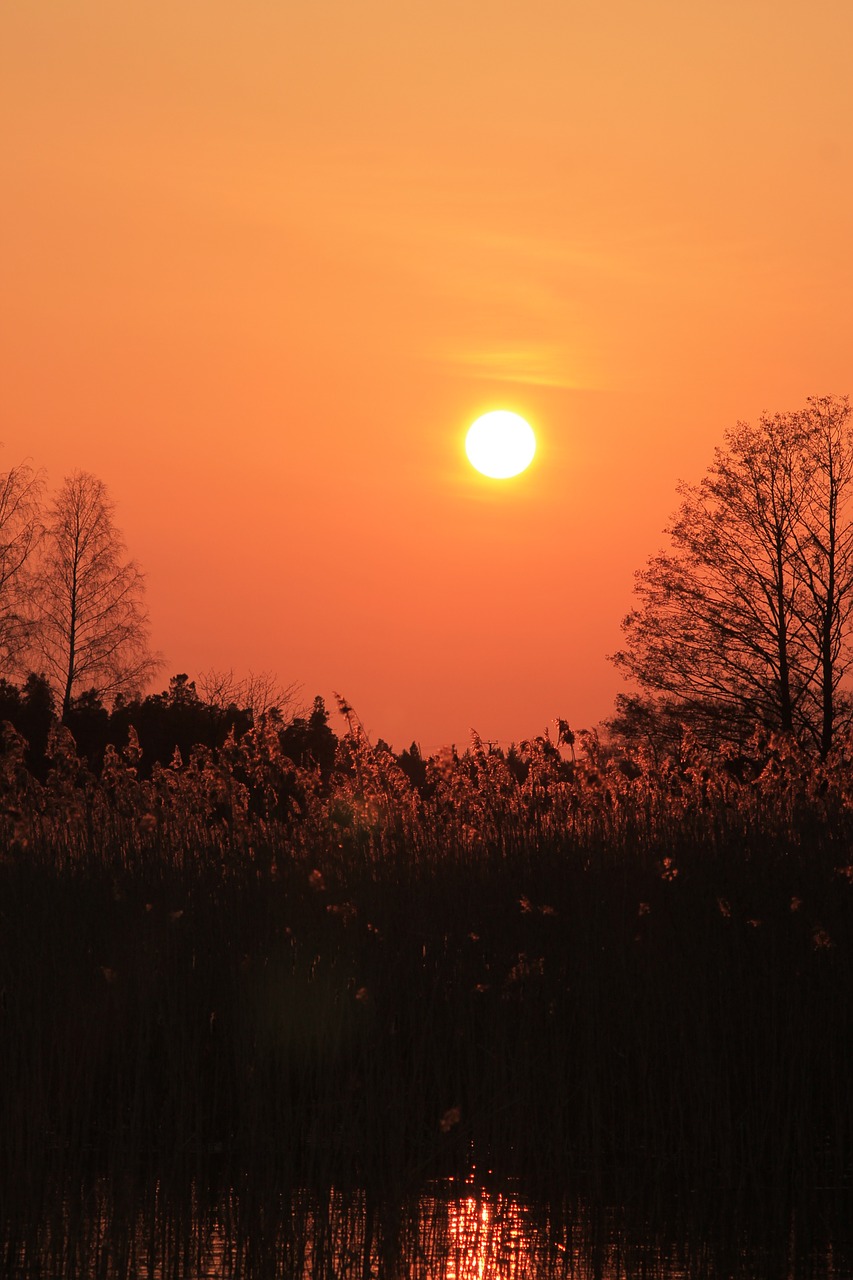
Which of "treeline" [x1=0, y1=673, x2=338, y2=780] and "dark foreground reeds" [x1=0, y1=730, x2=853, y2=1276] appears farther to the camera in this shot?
"treeline" [x1=0, y1=673, x2=338, y2=780]

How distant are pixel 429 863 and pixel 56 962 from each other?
2.39 m

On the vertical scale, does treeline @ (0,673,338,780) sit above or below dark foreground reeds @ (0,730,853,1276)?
above

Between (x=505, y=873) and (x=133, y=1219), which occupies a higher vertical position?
(x=505, y=873)

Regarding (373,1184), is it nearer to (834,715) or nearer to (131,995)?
(131,995)

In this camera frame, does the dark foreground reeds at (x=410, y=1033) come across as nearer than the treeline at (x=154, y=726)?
Yes

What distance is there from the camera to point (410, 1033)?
7.62 m

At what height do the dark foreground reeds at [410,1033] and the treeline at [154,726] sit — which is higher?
the treeline at [154,726]

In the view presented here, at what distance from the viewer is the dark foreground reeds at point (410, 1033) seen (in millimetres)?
6406

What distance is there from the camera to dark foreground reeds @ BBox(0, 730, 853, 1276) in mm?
6406

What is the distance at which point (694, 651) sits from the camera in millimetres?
29875

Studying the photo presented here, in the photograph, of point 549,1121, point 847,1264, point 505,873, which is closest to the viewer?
point 847,1264

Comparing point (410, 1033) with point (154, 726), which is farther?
point (154, 726)

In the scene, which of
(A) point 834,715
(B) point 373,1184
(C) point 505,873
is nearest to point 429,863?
(C) point 505,873

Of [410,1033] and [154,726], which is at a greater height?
[154,726]
